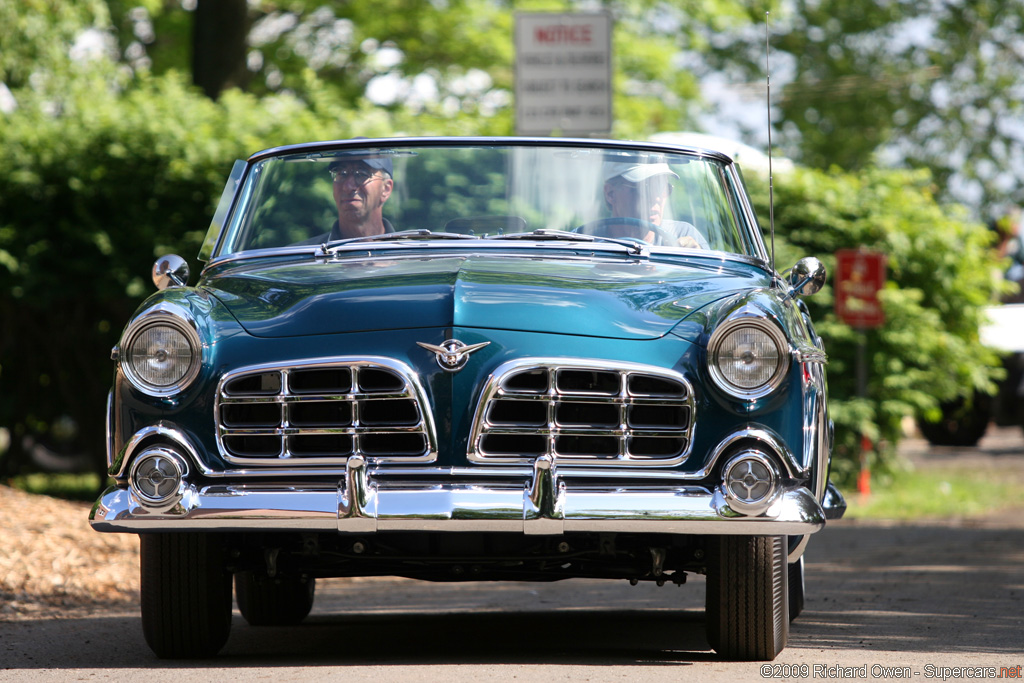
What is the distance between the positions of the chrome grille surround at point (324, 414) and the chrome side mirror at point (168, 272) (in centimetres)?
114

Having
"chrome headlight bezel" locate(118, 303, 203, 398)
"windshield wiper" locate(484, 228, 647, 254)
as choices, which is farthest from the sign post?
"chrome headlight bezel" locate(118, 303, 203, 398)

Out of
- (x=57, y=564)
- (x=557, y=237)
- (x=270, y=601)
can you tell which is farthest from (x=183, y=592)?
(x=57, y=564)

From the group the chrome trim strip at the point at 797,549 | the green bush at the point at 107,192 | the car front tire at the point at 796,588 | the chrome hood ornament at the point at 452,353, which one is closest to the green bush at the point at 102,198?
the green bush at the point at 107,192

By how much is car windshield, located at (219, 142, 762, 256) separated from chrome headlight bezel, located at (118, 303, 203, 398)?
106 centimetres

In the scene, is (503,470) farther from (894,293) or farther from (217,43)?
(217,43)

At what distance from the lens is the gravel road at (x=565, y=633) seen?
4676mm

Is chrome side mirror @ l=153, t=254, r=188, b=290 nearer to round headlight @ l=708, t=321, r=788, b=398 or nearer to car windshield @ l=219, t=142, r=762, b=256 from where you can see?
car windshield @ l=219, t=142, r=762, b=256

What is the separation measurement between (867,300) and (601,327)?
8753 millimetres

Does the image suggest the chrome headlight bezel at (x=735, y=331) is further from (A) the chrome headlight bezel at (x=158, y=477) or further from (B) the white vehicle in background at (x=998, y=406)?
(B) the white vehicle in background at (x=998, y=406)

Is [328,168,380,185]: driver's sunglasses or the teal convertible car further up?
[328,168,380,185]: driver's sunglasses

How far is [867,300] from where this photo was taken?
12.7m

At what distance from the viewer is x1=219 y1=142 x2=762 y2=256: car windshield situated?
5539 mm

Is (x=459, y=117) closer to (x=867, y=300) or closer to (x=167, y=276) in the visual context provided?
(x=867, y=300)

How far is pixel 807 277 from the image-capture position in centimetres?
564
